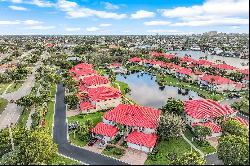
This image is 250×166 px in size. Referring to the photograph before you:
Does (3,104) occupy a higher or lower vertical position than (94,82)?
lower

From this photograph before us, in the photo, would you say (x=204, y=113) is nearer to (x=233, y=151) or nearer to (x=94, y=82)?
(x=233, y=151)

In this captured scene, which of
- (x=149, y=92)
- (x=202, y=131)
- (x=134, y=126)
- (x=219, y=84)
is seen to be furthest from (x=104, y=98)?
(x=219, y=84)

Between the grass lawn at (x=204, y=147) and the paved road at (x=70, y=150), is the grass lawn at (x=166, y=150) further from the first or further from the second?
the paved road at (x=70, y=150)

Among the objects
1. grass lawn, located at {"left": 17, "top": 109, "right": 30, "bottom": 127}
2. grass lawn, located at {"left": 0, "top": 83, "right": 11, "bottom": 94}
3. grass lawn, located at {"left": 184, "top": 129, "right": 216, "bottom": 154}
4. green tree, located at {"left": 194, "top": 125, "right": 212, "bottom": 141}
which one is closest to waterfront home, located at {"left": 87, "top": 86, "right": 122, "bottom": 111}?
grass lawn, located at {"left": 17, "top": 109, "right": 30, "bottom": 127}

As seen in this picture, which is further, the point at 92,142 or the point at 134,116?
the point at 134,116

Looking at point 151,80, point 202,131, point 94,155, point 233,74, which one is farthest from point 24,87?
point 233,74

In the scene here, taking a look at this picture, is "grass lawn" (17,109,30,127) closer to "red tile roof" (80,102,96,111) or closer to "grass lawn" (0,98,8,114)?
"grass lawn" (0,98,8,114)
